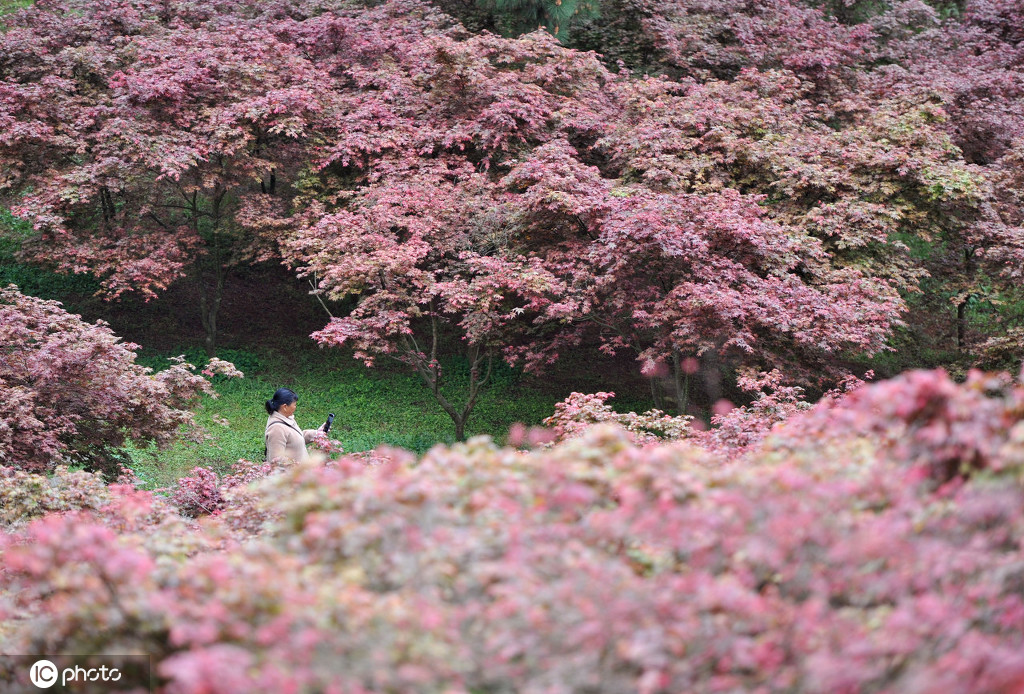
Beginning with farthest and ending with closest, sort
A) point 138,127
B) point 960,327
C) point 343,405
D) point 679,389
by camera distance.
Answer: point 343,405, point 960,327, point 138,127, point 679,389

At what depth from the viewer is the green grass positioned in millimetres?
11031

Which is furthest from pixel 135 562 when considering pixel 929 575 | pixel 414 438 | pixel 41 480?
pixel 414 438

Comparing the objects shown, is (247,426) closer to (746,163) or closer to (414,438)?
(414,438)

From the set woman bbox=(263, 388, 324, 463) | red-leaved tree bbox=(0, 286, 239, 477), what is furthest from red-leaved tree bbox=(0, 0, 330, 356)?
woman bbox=(263, 388, 324, 463)

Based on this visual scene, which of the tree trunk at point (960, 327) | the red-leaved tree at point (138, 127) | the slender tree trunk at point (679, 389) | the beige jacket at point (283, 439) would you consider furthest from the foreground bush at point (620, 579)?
the tree trunk at point (960, 327)

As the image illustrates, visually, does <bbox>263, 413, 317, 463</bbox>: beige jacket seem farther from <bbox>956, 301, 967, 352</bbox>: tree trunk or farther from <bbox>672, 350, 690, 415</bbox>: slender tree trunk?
<bbox>956, 301, 967, 352</bbox>: tree trunk
